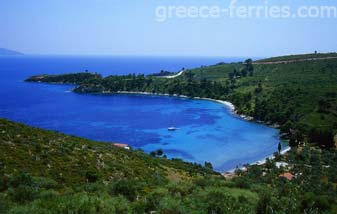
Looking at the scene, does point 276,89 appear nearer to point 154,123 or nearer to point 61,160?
point 154,123

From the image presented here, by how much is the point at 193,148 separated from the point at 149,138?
41.7 feet

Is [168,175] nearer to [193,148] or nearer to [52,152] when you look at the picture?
[52,152]

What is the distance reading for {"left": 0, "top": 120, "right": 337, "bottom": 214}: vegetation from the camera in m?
16.4

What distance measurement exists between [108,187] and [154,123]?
79.8 meters

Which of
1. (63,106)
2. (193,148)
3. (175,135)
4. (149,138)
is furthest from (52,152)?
(63,106)

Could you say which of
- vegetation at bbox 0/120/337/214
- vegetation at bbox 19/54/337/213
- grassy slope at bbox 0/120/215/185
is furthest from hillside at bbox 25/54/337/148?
grassy slope at bbox 0/120/215/185

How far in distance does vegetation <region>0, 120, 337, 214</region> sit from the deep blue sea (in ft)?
103

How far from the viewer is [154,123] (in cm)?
10088

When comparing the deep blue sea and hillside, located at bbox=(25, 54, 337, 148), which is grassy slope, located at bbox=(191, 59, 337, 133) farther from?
the deep blue sea

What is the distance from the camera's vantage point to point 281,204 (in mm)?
19219

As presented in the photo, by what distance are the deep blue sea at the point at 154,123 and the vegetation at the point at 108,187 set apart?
31510mm

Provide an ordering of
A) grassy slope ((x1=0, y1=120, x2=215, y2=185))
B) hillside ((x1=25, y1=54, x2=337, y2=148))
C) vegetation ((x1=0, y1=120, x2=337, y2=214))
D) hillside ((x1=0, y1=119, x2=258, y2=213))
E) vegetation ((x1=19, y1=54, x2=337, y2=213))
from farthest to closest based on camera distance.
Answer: hillside ((x1=25, y1=54, x2=337, y2=148)) → grassy slope ((x1=0, y1=120, x2=215, y2=185)) → vegetation ((x1=19, y1=54, x2=337, y2=213)) → vegetation ((x1=0, y1=120, x2=337, y2=214)) → hillside ((x1=0, y1=119, x2=258, y2=213))

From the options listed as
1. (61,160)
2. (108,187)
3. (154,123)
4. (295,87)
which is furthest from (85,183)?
(295,87)

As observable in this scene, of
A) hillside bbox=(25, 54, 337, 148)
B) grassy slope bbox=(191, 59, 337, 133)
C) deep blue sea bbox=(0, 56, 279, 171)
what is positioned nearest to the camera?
deep blue sea bbox=(0, 56, 279, 171)
